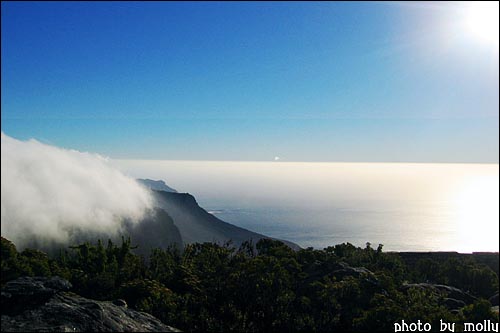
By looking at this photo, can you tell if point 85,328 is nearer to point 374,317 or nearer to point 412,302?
point 374,317

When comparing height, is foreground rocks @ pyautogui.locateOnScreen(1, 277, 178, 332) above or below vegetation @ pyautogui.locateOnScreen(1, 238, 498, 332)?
above

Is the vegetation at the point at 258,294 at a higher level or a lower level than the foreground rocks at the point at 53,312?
lower

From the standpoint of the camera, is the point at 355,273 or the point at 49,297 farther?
the point at 355,273

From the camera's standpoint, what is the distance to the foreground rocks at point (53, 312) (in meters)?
14.9

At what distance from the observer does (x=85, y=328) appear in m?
15.2

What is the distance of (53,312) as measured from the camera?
1570cm

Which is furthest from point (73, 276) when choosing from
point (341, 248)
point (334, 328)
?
point (341, 248)

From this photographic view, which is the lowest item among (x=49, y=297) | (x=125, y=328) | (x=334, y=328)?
(x=334, y=328)

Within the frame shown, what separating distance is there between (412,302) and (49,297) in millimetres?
21697

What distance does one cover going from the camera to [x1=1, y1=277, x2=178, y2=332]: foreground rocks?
1488cm

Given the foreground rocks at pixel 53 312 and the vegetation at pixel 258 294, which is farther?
the vegetation at pixel 258 294

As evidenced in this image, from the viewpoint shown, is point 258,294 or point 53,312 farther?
point 258,294

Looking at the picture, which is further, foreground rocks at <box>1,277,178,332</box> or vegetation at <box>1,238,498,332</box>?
vegetation at <box>1,238,498,332</box>

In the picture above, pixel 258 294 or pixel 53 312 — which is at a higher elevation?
pixel 53 312
